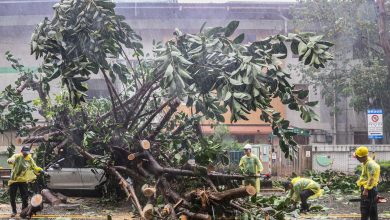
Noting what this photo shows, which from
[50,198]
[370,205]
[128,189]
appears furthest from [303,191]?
[50,198]

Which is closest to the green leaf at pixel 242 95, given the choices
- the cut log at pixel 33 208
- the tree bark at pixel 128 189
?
the tree bark at pixel 128 189

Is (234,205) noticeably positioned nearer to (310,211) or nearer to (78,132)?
(310,211)

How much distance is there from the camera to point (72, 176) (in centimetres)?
977

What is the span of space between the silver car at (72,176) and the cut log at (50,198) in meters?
0.60

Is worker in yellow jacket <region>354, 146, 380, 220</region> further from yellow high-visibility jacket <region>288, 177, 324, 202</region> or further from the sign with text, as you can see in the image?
the sign with text

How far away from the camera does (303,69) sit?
18141mm

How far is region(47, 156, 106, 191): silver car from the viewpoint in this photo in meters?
9.71

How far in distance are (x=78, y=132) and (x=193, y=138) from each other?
2.29m

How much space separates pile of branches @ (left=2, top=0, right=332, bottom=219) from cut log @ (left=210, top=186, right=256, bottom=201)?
0.5 inches

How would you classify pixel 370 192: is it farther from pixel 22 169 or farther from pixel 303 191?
pixel 22 169

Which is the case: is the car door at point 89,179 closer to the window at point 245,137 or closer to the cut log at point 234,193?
the cut log at point 234,193

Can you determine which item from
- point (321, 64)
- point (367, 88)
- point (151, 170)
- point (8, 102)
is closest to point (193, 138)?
point (151, 170)

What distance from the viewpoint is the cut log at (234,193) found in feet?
17.7

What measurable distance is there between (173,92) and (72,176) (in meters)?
5.35
